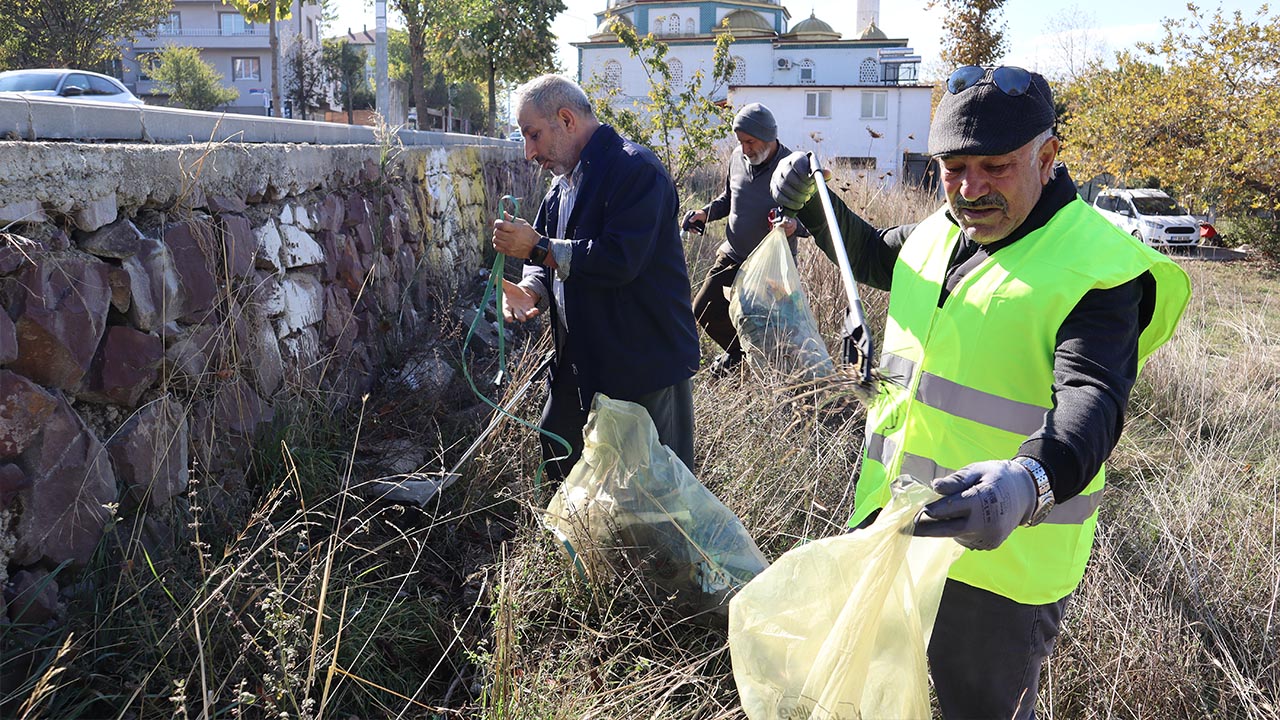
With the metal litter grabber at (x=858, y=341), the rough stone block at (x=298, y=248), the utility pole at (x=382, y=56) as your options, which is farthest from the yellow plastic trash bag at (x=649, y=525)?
the utility pole at (x=382, y=56)

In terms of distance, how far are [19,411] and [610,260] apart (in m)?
1.61

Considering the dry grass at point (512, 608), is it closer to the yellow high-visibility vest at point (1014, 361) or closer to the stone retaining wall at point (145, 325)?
the stone retaining wall at point (145, 325)

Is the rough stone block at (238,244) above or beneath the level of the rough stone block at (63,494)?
above

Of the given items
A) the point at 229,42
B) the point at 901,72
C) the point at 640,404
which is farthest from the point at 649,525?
the point at 229,42

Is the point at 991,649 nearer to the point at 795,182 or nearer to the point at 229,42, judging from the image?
the point at 795,182

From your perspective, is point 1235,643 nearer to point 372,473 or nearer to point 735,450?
point 735,450

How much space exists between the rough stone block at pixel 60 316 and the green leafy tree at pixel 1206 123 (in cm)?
1505

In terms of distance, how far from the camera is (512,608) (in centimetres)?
279

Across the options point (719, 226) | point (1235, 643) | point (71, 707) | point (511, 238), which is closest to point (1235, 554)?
point (1235, 643)

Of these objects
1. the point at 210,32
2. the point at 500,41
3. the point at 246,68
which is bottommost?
the point at 500,41

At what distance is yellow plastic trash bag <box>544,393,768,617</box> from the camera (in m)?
2.94

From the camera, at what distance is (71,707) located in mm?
2188

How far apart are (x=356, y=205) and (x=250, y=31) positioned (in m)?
56.1

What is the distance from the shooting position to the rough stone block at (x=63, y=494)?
2.25 m
